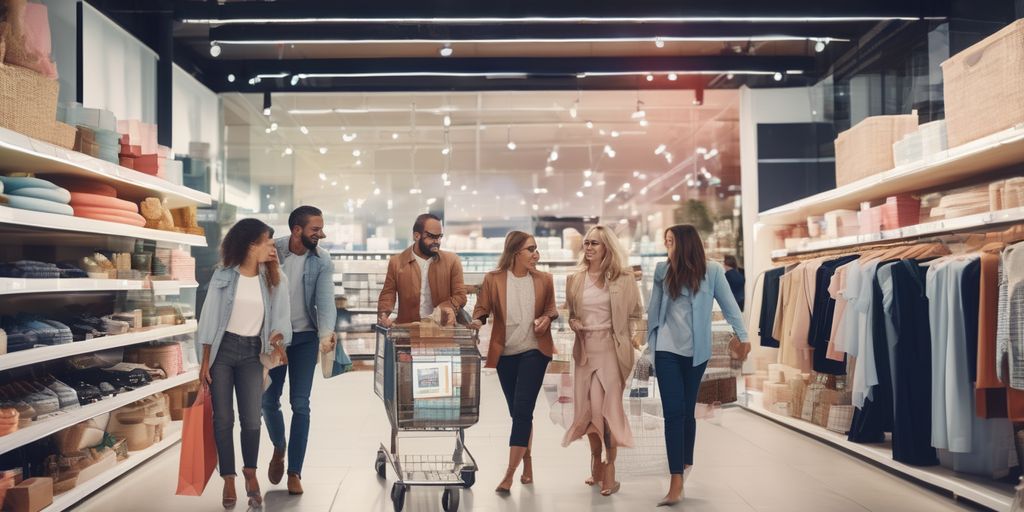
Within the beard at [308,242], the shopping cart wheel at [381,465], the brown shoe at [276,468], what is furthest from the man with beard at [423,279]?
the brown shoe at [276,468]

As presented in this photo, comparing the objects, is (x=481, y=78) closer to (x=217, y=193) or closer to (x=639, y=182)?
(x=639, y=182)

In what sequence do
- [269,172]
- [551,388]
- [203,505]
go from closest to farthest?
[203,505]
[551,388]
[269,172]

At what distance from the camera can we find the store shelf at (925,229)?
14.3ft

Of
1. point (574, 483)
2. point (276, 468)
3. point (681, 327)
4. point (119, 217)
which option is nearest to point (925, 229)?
point (681, 327)

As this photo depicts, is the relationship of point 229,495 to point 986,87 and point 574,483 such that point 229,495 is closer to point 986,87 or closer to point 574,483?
point 574,483

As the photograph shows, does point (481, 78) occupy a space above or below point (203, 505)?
above

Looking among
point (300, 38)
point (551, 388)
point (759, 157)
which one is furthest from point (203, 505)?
point (759, 157)

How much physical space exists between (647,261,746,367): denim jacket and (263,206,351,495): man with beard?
1.89 meters

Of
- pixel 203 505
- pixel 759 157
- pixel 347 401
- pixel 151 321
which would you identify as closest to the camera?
pixel 203 505

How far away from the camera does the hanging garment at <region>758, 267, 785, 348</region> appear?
24.3 feet

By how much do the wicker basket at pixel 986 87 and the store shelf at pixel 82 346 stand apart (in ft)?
16.8

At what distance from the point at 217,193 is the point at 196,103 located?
128 cm

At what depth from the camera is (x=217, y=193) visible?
36.0ft

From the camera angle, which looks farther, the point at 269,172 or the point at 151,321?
the point at 269,172
